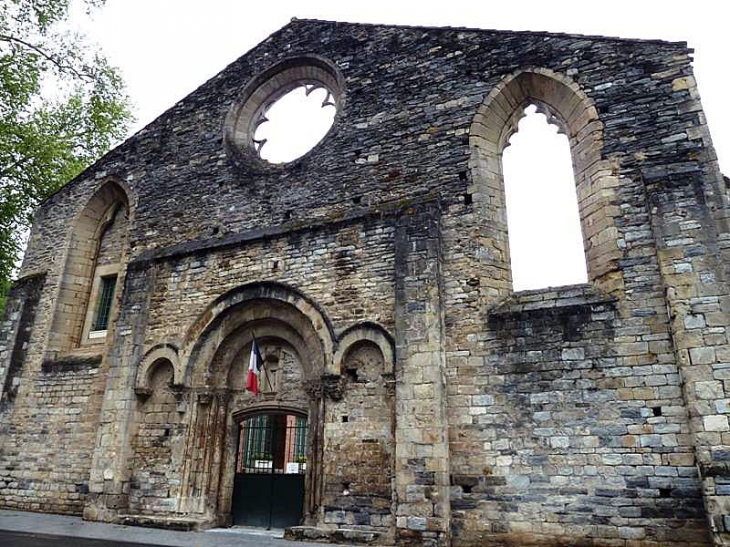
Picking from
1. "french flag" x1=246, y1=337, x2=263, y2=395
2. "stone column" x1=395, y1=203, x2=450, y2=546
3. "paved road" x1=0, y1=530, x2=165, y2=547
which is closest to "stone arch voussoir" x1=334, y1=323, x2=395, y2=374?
"stone column" x1=395, y1=203, x2=450, y2=546

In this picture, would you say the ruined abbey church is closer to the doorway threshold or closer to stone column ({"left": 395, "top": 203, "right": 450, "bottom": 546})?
stone column ({"left": 395, "top": 203, "right": 450, "bottom": 546})

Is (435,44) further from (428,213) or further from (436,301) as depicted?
(436,301)

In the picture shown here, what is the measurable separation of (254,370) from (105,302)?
504 cm

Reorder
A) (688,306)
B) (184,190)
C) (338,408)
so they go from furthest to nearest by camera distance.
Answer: (184,190) < (338,408) < (688,306)

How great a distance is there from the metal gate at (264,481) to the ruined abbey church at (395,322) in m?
0.04

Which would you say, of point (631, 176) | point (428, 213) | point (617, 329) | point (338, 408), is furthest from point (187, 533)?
point (631, 176)

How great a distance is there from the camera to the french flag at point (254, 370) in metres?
8.41

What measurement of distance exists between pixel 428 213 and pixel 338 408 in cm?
313

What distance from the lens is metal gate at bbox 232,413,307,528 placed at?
8.30 metres

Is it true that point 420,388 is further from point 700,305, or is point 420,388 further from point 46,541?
point 46,541

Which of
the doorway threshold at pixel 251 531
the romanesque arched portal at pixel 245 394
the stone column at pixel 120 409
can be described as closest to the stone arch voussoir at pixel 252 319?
the romanesque arched portal at pixel 245 394

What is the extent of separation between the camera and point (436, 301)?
7.35 m

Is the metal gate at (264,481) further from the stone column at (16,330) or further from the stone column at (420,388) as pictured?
the stone column at (16,330)

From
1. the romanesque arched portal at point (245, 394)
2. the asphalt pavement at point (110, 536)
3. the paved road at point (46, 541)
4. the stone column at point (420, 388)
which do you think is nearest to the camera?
the paved road at point (46, 541)
